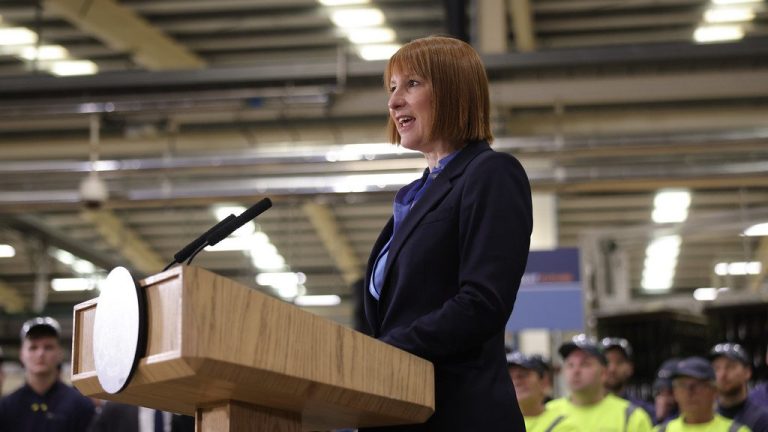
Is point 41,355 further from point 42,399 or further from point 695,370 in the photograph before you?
point 695,370

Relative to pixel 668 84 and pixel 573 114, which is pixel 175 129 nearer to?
pixel 573 114

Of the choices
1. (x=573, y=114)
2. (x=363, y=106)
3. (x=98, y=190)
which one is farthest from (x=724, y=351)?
(x=98, y=190)

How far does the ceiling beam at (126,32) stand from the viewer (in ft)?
28.3

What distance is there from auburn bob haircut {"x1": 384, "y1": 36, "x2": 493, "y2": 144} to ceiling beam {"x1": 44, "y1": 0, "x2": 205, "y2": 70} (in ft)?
23.9

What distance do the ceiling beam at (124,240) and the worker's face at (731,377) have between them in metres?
9.32

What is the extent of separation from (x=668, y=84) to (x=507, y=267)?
7048mm

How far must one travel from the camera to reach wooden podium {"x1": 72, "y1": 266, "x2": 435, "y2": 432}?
1172 mm

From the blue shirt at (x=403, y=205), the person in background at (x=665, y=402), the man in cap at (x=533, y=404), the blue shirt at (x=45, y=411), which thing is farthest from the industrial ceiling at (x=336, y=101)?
the blue shirt at (x=403, y=205)

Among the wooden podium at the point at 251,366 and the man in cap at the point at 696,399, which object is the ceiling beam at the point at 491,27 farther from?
the wooden podium at the point at 251,366

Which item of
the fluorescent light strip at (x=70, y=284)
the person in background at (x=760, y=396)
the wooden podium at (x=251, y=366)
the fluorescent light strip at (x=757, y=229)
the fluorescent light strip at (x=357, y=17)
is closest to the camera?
the wooden podium at (x=251, y=366)

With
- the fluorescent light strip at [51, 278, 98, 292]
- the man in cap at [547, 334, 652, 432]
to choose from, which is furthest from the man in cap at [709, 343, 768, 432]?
the fluorescent light strip at [51, 278, 98, 292]

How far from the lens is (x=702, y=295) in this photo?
17.0m

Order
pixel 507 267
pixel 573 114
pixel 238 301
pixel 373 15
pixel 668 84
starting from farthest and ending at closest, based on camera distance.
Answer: pixel 573 114 < pixel 373 15 < pixel 668 84 < pixel 507 267 < pixel 238 301

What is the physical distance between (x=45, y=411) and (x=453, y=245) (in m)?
4.20
